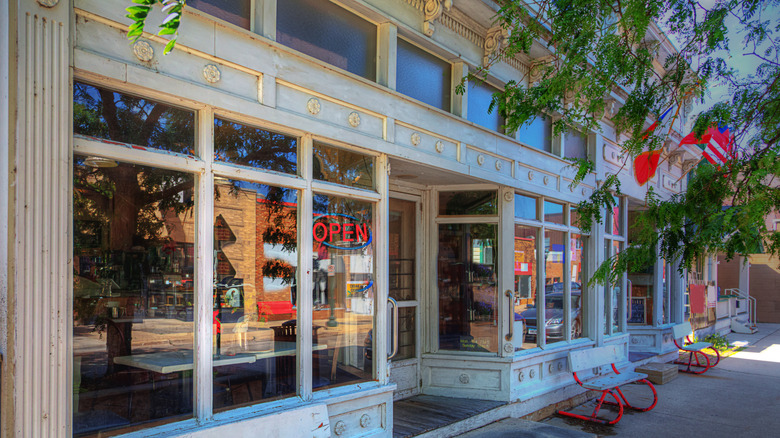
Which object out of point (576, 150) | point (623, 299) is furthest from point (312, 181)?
point (623, 299)

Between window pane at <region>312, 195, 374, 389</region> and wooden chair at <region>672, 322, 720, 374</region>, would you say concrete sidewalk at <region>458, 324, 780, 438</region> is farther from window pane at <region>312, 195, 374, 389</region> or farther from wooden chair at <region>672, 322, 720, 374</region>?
window pane at <region>312, 195, 374, 389</region>

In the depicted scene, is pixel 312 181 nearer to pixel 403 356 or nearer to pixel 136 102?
pixel 136 102

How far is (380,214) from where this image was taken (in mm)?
5766

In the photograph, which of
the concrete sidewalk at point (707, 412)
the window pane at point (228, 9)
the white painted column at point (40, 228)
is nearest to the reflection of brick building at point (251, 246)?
the white painted column at point (40, 228)

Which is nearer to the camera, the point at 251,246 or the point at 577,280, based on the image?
the point at 251,246

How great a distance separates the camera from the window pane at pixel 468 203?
784 centimetres

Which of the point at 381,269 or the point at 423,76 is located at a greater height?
the point at 423,76

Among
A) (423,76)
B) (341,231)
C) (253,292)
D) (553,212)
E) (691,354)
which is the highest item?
(423,76)

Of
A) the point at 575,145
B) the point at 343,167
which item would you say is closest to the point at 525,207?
the point at 575,145

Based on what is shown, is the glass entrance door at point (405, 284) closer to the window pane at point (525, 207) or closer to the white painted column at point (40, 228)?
the window pane at point (525, 207)

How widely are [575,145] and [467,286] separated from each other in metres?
3.68

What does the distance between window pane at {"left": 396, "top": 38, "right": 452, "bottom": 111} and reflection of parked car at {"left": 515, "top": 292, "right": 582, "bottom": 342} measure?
130 inches

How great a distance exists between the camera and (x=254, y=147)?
4.62 meters

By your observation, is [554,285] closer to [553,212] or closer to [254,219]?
[553,212]
